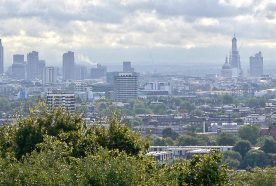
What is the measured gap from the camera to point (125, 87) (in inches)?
6885

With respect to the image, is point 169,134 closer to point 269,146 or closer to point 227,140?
point 227,140

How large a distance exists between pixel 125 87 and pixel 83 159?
156m

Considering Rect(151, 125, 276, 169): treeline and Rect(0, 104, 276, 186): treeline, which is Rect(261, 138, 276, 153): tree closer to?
Rect(151, 125, 276, 169): treeline

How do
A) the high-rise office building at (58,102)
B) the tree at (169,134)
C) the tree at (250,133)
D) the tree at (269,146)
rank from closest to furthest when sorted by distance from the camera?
the high-rise office building at (58,102), the tree at (269,146), the tree at (250,133), the tree at (169,134)

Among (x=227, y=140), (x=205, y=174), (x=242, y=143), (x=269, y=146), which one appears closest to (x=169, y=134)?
(x=227, y=140)

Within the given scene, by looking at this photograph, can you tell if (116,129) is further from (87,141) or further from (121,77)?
(121,77)

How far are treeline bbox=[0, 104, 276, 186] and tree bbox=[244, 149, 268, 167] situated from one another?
40.7 m

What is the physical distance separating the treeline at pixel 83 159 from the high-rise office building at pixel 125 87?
476ft

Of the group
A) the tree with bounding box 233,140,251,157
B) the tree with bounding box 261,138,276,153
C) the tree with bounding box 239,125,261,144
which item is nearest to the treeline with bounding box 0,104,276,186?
the tree with bounding box 261,138,276,153

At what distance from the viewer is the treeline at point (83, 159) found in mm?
17703

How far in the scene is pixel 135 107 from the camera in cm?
14400

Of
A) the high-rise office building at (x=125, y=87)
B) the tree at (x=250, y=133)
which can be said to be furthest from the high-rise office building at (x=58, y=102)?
the high-rise office building at (x=125, y=87)

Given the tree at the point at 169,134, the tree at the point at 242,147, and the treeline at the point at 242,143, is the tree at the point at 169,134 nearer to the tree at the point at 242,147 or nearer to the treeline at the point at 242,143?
the treeline at the point at 242,143

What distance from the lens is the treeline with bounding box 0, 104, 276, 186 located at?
17703mm
